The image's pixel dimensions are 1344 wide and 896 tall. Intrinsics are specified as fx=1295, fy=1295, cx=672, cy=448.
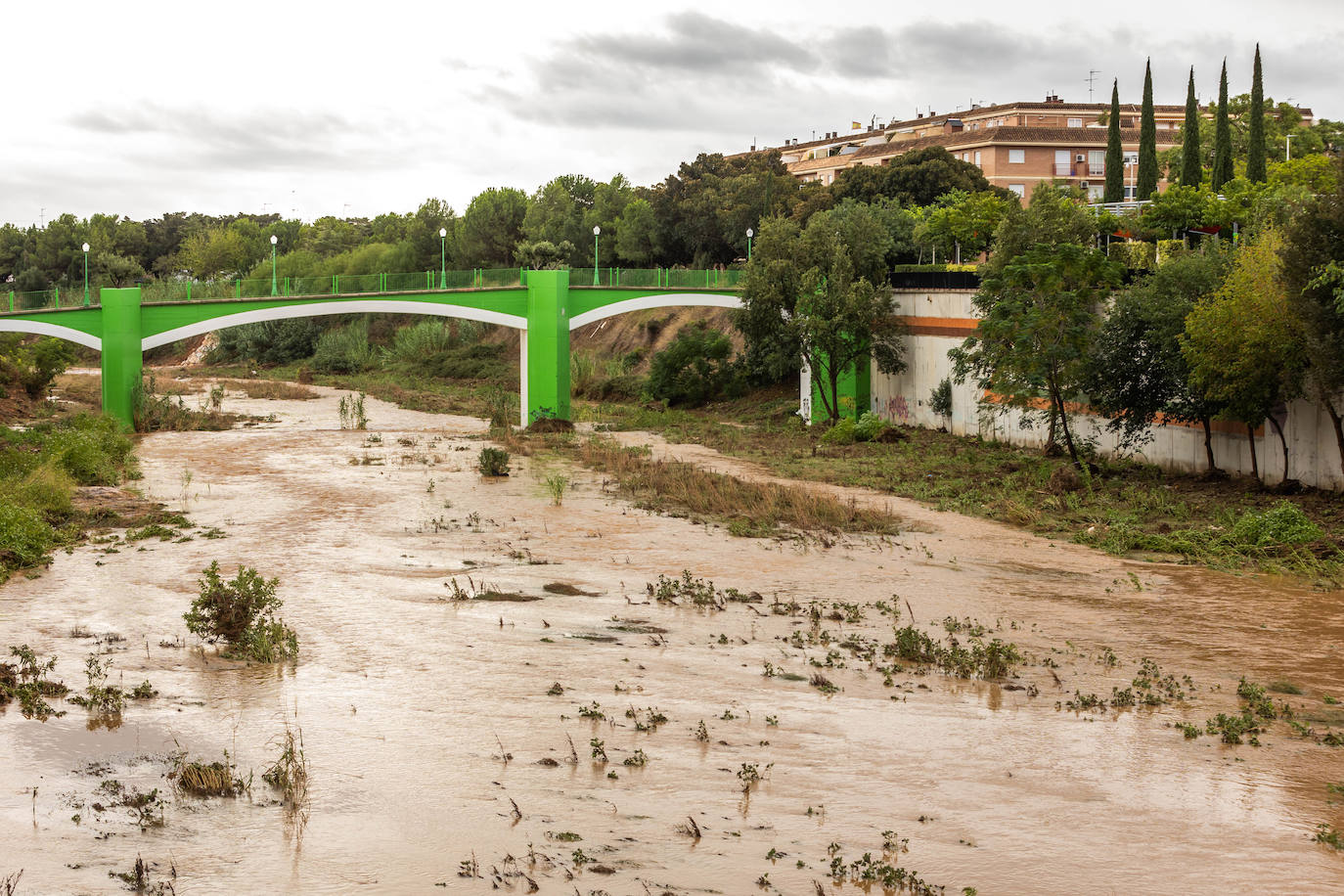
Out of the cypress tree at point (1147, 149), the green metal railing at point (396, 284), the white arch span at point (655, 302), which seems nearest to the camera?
the green metal railing at point (396, 284)

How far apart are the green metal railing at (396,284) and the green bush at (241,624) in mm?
28438

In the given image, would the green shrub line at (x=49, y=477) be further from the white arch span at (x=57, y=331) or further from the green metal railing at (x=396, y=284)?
the green metal railing at (x=396, y=284)

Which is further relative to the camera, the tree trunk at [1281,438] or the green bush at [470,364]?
the green bush at [470,364]

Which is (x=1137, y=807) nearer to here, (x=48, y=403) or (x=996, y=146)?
(x=48, y=403)

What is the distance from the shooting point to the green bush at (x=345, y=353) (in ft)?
236

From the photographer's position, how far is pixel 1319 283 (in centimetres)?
2166

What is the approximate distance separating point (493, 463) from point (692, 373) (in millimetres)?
19502

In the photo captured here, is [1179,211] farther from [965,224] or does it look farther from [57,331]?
[57,331]

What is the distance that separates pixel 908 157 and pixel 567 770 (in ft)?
196

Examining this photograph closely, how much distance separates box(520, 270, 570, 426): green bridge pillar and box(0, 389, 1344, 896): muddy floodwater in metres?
21.4

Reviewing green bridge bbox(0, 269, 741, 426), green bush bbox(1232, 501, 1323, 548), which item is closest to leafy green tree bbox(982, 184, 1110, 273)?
green bush bbox(1232, 501, 1323, 548)

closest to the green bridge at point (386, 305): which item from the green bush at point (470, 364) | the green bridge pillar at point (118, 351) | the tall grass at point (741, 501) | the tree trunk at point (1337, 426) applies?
the green bridge pillar at point (118, 351)

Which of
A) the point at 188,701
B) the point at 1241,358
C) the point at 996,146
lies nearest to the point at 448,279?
the point at 1241,358

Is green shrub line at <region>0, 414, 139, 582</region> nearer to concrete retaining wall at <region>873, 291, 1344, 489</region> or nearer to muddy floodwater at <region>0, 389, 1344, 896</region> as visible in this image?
muddy floodwater at <region>0, 389, 1344, 896</region>
